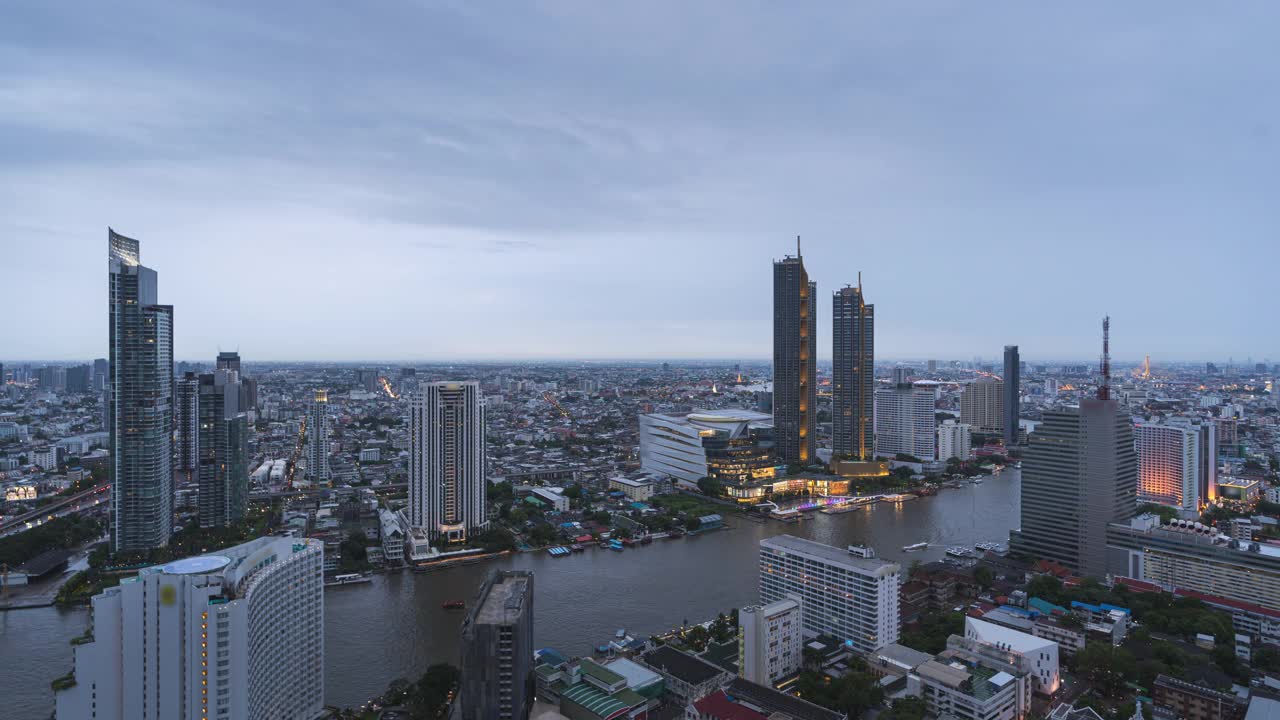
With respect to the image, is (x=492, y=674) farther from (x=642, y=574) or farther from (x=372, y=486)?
(x=372, y=486)

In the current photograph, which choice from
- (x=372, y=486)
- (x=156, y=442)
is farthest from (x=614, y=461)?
(x=156, y=442)

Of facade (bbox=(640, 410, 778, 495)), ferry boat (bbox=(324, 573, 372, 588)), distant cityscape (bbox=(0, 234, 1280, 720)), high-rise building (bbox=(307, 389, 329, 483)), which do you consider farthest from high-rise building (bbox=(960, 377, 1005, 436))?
Answer: ferry boat (bbox=(324, 573, 372, 588))

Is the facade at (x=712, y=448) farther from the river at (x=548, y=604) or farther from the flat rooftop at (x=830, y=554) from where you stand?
the flat rooftop at (x=830, y=554)

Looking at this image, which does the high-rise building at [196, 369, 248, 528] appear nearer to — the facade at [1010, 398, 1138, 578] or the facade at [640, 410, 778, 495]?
the facade at [640, 410, 778, 495]

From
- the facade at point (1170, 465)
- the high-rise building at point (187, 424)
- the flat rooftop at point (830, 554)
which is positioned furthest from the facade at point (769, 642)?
the high-rise building at point (187, 424)

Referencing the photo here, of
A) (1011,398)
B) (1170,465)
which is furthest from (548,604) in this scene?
(1011,398)

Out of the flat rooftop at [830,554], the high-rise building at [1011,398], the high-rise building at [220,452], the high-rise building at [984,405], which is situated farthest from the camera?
the high-rise building at [984,405]
